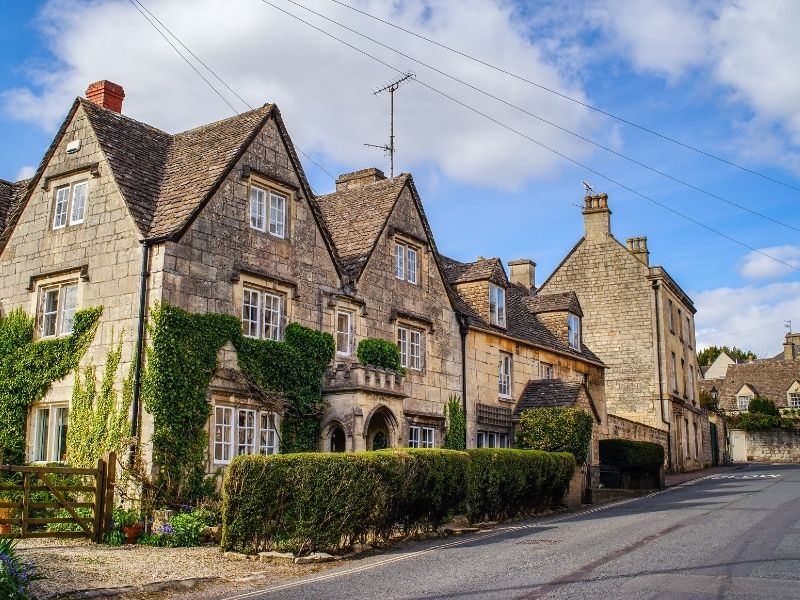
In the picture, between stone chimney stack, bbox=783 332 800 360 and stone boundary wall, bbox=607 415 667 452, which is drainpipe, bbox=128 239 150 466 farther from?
stone chimney stack, bbox=783 332 800 360

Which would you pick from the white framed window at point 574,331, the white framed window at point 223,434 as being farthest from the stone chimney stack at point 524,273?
the white framed window at point 223,434

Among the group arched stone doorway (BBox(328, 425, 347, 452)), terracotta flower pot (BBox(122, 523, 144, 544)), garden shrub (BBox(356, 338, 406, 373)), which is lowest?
terracotta flower pot (BBox(122, 523, 144, 544))

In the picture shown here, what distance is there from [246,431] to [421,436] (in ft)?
24.1

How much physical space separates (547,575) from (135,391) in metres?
10.6

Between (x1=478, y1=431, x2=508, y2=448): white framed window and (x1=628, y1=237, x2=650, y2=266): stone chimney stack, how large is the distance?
19674 millimetres

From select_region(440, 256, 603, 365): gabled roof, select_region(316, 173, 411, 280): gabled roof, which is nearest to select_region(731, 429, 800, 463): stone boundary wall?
select_region(440, 256, 603, 365): gabled roof

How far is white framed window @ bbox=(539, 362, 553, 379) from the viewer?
33.7 m

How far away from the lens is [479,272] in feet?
102

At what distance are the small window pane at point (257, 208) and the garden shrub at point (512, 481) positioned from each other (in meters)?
7.91

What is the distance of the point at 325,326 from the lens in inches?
914

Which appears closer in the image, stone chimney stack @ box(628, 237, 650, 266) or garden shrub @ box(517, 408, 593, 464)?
garden shrub @ box(517, 408, 593, 464)

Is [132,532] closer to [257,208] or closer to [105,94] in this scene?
[257,208]

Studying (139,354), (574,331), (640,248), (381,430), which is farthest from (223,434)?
(640,248)

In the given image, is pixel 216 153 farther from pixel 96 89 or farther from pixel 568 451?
pixel 568 451
